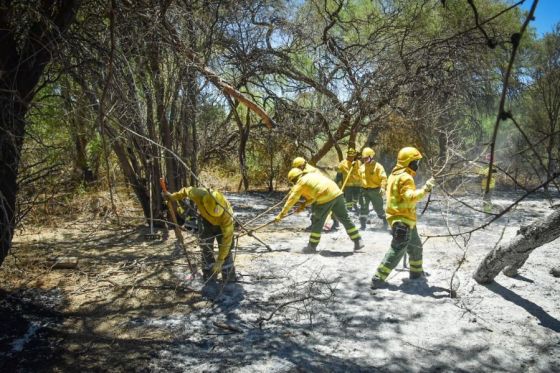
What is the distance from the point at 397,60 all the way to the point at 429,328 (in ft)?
21.6

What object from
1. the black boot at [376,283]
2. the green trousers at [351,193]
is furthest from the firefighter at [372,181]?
the black boot at [376,283]

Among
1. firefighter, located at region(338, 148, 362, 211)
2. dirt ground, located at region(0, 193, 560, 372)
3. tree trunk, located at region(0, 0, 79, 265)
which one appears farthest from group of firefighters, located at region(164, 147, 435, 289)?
firefighter, located at region(338, 148, 362, 211)

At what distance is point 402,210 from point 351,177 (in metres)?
3.93

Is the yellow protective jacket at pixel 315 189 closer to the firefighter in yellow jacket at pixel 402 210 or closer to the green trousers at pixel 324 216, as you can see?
the green trousers at pixel 324 216

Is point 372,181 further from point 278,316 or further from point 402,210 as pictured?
point 278,316

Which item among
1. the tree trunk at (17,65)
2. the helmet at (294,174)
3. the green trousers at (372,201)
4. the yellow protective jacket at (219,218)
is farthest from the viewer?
the green trousers at (372,201)

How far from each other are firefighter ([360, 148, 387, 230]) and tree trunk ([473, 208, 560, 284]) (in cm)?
291

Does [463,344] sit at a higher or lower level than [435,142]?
lower

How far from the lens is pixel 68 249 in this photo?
6.48 metres

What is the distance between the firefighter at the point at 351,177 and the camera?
332 inches

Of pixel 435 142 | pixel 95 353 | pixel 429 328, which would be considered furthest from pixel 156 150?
pixel 435 142

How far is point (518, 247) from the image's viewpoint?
4.18 meters

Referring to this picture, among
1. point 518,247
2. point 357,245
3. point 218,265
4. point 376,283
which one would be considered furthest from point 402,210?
point 218,265

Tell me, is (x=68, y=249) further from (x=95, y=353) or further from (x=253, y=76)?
(x=253, y=76)
